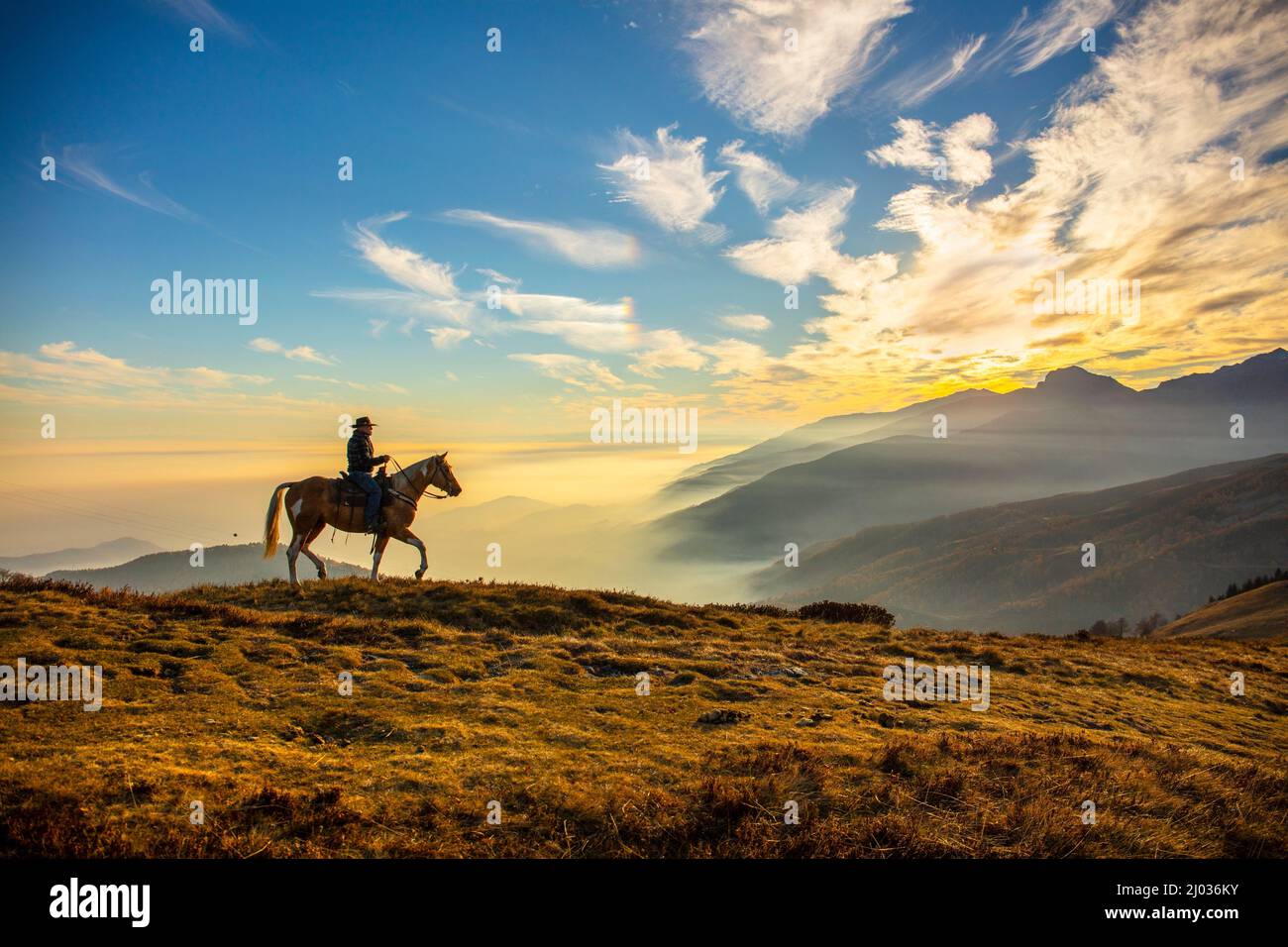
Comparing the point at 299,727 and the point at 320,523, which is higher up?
the point at 320,523

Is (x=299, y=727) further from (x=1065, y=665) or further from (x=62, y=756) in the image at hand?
(x=1065, y=665)

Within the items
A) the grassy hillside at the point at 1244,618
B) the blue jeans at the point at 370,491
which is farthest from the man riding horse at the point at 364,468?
the grassy hillside at the point at 1244,618

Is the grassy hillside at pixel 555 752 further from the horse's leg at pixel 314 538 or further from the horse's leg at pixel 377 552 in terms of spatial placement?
the horse's leg at pixel 377 552

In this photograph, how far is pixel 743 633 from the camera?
71.4ft

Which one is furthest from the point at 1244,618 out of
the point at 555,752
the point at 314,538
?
the point at 314,538

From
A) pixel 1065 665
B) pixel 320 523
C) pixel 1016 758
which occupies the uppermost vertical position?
pixel 320 523

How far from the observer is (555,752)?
8750 millimetres

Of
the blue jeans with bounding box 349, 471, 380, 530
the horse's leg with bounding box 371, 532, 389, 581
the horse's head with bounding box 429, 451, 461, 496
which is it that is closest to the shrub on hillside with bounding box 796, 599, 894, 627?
the horse's head with bounding box 429, 451, 461, 496

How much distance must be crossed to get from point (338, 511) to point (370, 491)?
1.32 metres
